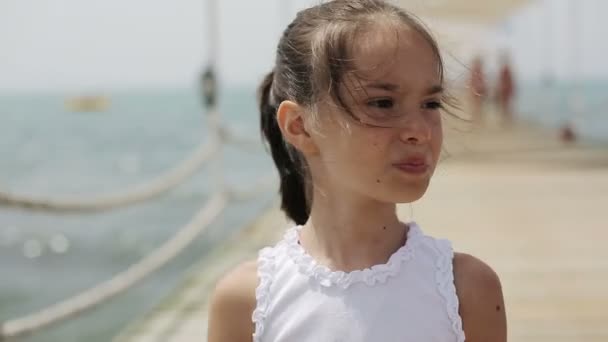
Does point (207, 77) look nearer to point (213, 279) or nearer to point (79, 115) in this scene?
point (213, 279)

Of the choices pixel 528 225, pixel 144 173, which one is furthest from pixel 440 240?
pixel 144 173

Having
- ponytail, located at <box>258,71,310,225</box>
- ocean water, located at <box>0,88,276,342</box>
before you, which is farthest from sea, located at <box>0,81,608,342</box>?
ponytail, located at <box>258,71,310,225</box>

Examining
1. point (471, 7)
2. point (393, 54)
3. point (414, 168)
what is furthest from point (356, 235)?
point (471, 7)

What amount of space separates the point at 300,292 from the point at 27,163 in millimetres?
24579

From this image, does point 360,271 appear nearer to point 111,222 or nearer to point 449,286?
point 449,286

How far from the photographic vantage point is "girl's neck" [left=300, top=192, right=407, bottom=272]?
133cm

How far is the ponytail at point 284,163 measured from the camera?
1504mm

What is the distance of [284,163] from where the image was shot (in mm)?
1531

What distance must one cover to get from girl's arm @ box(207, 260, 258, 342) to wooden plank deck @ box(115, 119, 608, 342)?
52cm

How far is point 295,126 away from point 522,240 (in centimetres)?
339

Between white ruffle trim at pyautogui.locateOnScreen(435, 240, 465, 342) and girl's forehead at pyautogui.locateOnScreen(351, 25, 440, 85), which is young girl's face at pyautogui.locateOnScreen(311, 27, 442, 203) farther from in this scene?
white ruffle trim at pyautogui.locateOnScreen(435, 240, 465, 342)

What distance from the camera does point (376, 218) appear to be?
1.34 m

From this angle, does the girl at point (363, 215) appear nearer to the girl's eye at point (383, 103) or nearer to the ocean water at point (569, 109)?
the girl's eye at point (383, 103)

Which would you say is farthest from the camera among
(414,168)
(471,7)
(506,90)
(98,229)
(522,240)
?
(506,90)
